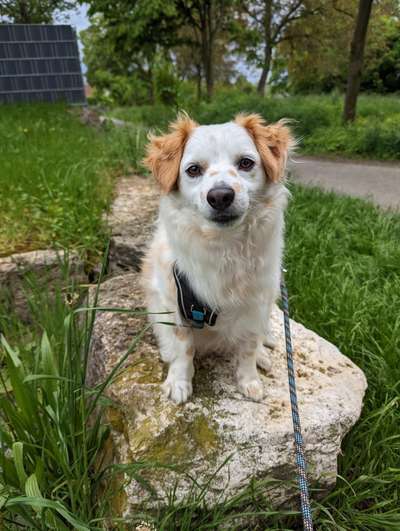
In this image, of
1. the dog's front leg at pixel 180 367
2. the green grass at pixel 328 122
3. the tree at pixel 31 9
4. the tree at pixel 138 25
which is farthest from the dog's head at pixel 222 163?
the tree at pixel 31 9

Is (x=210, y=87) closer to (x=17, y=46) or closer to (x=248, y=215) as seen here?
(x=17, y=46)

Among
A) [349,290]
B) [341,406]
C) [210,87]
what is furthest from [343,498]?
[210,87]

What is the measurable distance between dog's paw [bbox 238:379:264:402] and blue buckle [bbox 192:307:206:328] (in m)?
0.33

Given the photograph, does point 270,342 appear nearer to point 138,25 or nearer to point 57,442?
point 57,442

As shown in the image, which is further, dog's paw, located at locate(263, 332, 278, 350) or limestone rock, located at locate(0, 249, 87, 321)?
limestone rock, located at locate(0, 249, 87, 321)

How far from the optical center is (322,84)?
25.0 meters

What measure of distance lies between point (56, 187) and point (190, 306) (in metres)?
2.75

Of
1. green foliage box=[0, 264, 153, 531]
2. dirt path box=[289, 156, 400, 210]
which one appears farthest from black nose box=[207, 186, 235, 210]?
dirt path box=[289, 156, 400, 210]

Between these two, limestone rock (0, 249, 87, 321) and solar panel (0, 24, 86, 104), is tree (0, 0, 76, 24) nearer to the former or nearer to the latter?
solar panel (0, 24, 86, 104)

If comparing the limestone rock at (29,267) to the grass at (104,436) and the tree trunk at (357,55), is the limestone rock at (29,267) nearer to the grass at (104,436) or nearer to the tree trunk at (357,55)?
the grass at (104,436)

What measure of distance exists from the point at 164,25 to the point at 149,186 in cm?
1177

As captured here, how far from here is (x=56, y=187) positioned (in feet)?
13.0

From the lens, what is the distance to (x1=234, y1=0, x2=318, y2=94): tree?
17.4 m

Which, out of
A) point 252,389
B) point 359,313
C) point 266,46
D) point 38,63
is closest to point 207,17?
point 266,46
